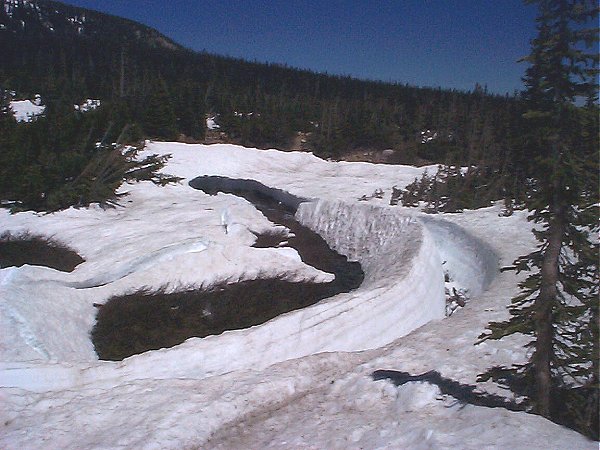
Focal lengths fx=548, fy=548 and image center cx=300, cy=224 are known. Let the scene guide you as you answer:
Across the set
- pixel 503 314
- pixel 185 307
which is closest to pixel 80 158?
pixel 185 307

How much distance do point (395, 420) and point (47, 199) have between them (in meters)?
18.0

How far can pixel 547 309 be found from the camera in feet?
21.7

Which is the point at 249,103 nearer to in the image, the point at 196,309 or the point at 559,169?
the point at 196,309

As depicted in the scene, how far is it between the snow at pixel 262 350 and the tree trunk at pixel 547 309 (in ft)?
1.78

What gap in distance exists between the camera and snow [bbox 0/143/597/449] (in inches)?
291

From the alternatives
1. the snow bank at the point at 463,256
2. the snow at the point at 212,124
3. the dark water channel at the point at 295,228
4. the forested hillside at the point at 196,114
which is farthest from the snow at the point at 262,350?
the snow at the point at 212,124

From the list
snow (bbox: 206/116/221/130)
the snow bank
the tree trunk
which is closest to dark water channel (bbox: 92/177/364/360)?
the snow bank

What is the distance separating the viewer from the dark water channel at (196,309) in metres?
12.6

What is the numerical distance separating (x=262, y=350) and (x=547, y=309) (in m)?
5.77

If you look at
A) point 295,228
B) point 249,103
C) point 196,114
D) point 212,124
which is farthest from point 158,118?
point 295,228

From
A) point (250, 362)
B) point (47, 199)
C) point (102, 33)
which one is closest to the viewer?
point (250, 362)

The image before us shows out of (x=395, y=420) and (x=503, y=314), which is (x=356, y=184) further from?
(x=395, y=420)

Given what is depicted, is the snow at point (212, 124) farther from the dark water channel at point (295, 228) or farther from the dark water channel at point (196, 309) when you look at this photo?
the dark water channel at point (196, 309)

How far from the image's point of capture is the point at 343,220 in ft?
81.4
